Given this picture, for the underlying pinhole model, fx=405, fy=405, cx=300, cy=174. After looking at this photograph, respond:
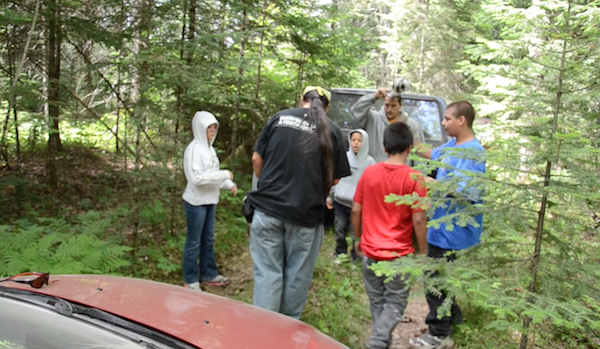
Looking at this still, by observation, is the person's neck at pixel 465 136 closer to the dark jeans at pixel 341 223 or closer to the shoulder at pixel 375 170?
the shoulder at pixel 375 170

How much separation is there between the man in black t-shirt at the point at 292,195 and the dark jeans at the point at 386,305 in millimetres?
614

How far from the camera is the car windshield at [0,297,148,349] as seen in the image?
1.57 m

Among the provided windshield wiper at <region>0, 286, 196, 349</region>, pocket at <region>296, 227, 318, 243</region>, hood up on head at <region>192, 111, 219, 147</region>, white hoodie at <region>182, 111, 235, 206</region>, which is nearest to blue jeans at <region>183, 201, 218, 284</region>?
white hoodie at <region>182, 111, 235, 206</region>

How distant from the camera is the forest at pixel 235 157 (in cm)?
238

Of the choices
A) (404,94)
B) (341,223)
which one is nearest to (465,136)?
(341,223)

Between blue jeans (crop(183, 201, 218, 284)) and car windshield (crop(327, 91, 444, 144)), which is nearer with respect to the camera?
blue jeans (crop(183, 201, 218, 284))

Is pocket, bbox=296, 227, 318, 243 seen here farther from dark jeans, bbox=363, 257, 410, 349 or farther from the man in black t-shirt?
dark jeans, bbox=363, 257, 410, 349

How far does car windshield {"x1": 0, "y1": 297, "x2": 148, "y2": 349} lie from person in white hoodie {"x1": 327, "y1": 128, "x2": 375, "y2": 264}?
3.51 metres

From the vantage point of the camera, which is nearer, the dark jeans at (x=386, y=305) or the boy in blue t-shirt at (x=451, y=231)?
the dark jeans at (x=386, y=305)

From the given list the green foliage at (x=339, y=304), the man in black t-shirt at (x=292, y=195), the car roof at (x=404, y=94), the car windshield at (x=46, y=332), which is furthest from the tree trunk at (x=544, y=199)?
the car roof at (x=404, y=94)

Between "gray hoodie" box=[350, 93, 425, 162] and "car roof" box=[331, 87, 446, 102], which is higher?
"car roof" box=[331, 87, 446, 102]

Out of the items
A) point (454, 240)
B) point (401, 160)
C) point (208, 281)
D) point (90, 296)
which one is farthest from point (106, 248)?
point (454, 240)

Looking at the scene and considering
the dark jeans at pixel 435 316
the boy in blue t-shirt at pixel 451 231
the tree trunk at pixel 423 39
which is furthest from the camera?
the tree trunk at pixel 423 39

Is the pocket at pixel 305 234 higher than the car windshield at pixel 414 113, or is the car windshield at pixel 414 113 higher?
the car windshield at pixel 414 113
